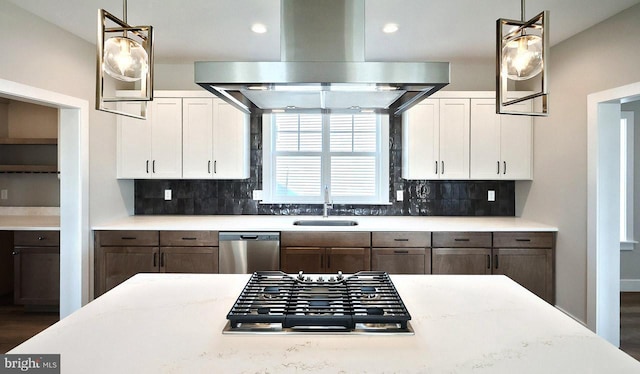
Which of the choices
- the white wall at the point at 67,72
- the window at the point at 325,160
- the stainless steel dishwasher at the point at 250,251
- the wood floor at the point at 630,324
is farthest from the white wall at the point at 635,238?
the white wall at the point at 67,72

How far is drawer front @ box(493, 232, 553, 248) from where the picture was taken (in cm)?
333

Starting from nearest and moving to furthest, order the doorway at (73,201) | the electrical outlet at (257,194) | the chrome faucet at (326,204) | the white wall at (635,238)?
the doorway at (73,201) → the chrome faucet at (326,204) → the electrical outlet at (257,194) → the white wall at (635,238)

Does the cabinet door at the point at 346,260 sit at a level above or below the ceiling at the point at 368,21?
below

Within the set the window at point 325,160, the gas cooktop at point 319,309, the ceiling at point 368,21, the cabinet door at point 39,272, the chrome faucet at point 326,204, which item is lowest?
the cabinet door at point 39,272

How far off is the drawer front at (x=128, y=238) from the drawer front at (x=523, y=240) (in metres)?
3.07

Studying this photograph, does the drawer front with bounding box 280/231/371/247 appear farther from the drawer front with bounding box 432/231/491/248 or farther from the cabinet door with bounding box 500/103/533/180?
the cabinet door with bounding box 500/103/533/180

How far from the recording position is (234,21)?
9.49ft

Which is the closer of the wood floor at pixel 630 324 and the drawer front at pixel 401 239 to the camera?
the wood floor at pixel 630 324

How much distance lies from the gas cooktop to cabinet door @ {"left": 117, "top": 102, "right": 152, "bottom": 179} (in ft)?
8.75

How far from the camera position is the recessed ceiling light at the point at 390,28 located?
9.74 ft

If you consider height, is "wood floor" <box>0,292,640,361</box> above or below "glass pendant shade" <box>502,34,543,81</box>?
below

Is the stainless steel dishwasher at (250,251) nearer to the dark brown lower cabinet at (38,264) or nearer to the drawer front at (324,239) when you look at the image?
the drawer front at (324,239)

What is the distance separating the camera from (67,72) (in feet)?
10.0

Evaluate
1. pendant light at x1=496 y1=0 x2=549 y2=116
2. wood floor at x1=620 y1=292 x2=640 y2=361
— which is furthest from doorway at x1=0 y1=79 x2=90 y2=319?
wood floor at x1=620 y1=292 x2=640 y2=361
